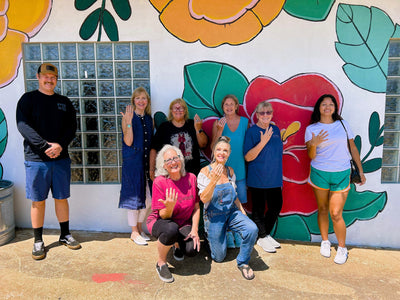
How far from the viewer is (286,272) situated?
8.96 feet

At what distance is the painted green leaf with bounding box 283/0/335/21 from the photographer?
3182 millimetres

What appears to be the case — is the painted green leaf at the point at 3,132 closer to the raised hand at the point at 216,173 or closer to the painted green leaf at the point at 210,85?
the painted green leaf at the point at 210,85

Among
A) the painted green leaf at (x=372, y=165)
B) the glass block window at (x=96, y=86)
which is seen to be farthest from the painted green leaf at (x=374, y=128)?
the glass block window at (x=96, y=86)

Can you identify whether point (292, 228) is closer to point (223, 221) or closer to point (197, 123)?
point (223, 221)

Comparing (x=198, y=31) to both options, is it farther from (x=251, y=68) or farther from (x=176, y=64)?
(x=251, y=68)

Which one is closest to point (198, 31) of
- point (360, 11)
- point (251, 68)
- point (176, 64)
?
point (176, 64)

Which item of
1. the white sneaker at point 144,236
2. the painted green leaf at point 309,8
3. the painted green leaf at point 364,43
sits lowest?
the white sneaker at point 144,236

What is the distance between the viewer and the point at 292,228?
11.4ft

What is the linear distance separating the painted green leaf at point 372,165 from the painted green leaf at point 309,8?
71.7 inches

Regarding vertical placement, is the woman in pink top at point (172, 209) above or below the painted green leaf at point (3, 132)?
below

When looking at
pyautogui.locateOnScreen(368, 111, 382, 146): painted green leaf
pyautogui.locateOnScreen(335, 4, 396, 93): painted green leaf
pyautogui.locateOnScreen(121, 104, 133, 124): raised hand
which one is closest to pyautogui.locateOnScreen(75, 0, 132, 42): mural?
pyautogui.locateOnScreen(121, 104, 133, 124): raised hand

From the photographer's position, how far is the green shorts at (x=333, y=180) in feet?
9.64

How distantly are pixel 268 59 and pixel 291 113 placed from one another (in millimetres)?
716

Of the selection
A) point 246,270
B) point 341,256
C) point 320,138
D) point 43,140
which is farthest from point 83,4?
point 341,256
